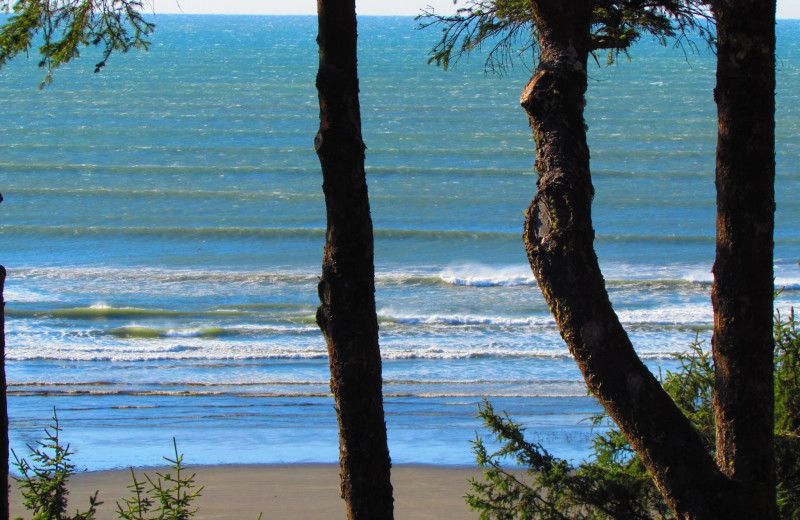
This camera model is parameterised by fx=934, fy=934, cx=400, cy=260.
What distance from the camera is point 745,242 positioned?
3658 millimetres

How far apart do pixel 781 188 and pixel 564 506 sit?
83.1 feet

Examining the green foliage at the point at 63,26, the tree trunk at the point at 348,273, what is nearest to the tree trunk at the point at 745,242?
the tree trunk at the point at 348,273

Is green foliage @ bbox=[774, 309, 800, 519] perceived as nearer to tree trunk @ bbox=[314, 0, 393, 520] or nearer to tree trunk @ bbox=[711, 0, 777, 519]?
tree trunk @ bbox=[711, 0, 777, 519]

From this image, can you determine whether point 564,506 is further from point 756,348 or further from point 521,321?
point 521,321

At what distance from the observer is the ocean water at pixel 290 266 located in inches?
424

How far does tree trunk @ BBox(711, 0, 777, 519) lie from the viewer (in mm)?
3596

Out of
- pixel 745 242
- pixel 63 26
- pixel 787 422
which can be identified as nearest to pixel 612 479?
pixel 787 422

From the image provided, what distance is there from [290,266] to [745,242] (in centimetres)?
1682

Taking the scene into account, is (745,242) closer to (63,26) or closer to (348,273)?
(348,273)

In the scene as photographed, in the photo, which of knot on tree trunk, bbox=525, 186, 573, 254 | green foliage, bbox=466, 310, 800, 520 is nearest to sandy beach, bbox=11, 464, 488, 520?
green foliage, bbox=466, 310, 800, 520

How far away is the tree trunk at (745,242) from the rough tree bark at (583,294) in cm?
7

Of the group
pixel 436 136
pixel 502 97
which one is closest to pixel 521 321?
pixel 436 136

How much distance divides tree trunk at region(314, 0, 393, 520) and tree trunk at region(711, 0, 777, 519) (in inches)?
61.8

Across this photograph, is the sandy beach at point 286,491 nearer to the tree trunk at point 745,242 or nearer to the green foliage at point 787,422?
the green foliage at point 787,422
